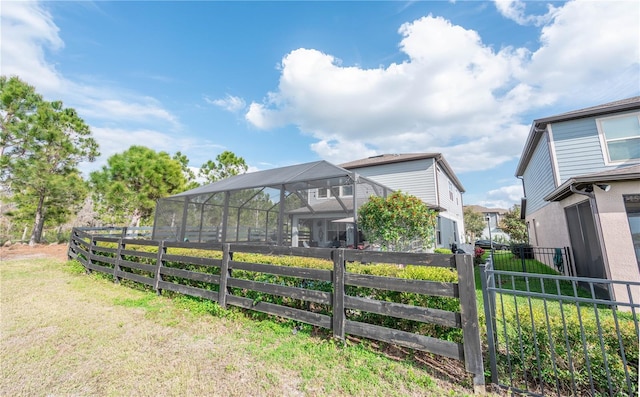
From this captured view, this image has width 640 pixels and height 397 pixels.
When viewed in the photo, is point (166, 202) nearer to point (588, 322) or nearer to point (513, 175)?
point (588, 322)

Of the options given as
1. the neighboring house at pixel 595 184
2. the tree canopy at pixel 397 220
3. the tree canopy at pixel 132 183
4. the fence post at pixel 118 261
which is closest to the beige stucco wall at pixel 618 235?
the neighboring house at pixel 595 184

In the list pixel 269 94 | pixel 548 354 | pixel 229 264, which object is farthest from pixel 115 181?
pixel 548 354

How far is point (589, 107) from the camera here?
806cm

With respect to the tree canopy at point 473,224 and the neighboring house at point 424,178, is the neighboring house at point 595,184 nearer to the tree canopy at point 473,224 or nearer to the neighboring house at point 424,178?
the neighboring house at point 424,178

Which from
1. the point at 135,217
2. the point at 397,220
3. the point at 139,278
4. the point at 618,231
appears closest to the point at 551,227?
the point at 618,231

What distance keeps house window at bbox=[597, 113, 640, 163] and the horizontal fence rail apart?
29.0ft

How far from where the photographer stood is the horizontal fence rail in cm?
243

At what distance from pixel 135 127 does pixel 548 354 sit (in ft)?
54.0

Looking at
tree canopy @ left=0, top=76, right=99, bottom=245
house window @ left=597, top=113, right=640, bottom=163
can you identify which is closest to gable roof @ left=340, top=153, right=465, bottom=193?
house window @ left=597, top=113, right=640, bottom=163

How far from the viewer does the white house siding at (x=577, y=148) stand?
769 centimetres

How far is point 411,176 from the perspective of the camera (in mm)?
14891

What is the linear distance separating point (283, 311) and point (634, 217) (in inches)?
300

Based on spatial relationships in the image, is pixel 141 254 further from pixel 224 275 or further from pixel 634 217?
pixel 634 217

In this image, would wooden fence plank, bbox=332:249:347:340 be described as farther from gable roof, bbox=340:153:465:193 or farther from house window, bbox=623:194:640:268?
gable roof, bbox=340:153:465:193
